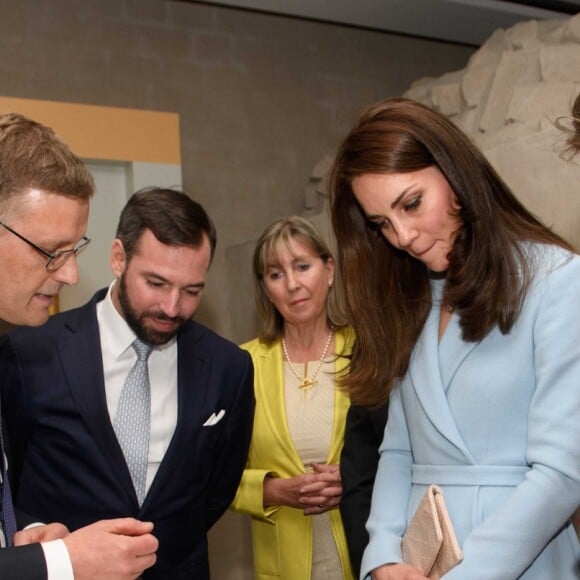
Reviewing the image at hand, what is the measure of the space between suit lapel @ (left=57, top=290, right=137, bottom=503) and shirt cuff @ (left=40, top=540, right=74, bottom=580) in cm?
81

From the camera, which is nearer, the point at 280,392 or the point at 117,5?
the point at 280,392

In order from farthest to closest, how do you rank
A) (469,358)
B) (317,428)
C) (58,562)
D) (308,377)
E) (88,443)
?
(308,377), (317,428), (88,443), (469,358), (58,562)

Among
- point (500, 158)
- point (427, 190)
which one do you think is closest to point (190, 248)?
point (427, 190)

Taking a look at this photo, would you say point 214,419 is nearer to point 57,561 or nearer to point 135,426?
point 135,426

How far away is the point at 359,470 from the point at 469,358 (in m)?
0.69

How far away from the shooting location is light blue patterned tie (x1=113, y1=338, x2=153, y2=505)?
2467 millimetres

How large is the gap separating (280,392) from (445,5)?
307cm

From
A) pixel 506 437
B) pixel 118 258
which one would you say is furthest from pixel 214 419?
pixel 506 437

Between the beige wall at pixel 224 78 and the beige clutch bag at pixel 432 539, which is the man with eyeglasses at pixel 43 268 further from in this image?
the beige wall at pixel 224 78

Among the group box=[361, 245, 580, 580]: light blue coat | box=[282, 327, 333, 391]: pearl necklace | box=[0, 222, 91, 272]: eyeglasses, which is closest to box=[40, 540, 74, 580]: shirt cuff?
box=[0, 222, 91, 272]: eyeglasses

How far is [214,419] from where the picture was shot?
2602 mm

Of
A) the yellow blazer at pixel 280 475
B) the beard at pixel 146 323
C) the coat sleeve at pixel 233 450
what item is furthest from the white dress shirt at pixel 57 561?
the yellow blazer at pixel 280 475

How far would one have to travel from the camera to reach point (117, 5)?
4898 millimetres

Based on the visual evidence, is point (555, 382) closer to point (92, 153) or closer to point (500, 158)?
point (500, 158)
